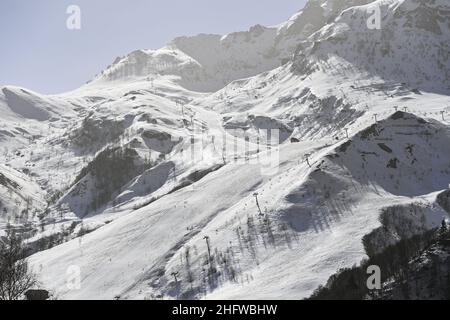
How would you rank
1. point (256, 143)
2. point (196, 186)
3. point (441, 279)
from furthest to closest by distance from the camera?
point (256, 143) → point (196, 186) → point (441, 279)

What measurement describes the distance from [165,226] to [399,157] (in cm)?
4476

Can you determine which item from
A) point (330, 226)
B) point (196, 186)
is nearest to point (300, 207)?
point (330, 226)

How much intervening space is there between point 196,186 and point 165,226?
74.4ft

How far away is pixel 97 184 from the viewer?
171500mm

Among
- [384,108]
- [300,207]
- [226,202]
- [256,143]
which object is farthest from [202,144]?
[300,207]

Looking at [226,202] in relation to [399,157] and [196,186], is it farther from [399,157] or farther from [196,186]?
[399,157]

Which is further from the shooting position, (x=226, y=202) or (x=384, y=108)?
(x=384, y=108)

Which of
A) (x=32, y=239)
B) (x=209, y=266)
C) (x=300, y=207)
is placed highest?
(x=300, y=207)

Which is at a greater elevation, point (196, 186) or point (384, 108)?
point (384, 108)

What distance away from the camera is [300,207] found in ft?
261
